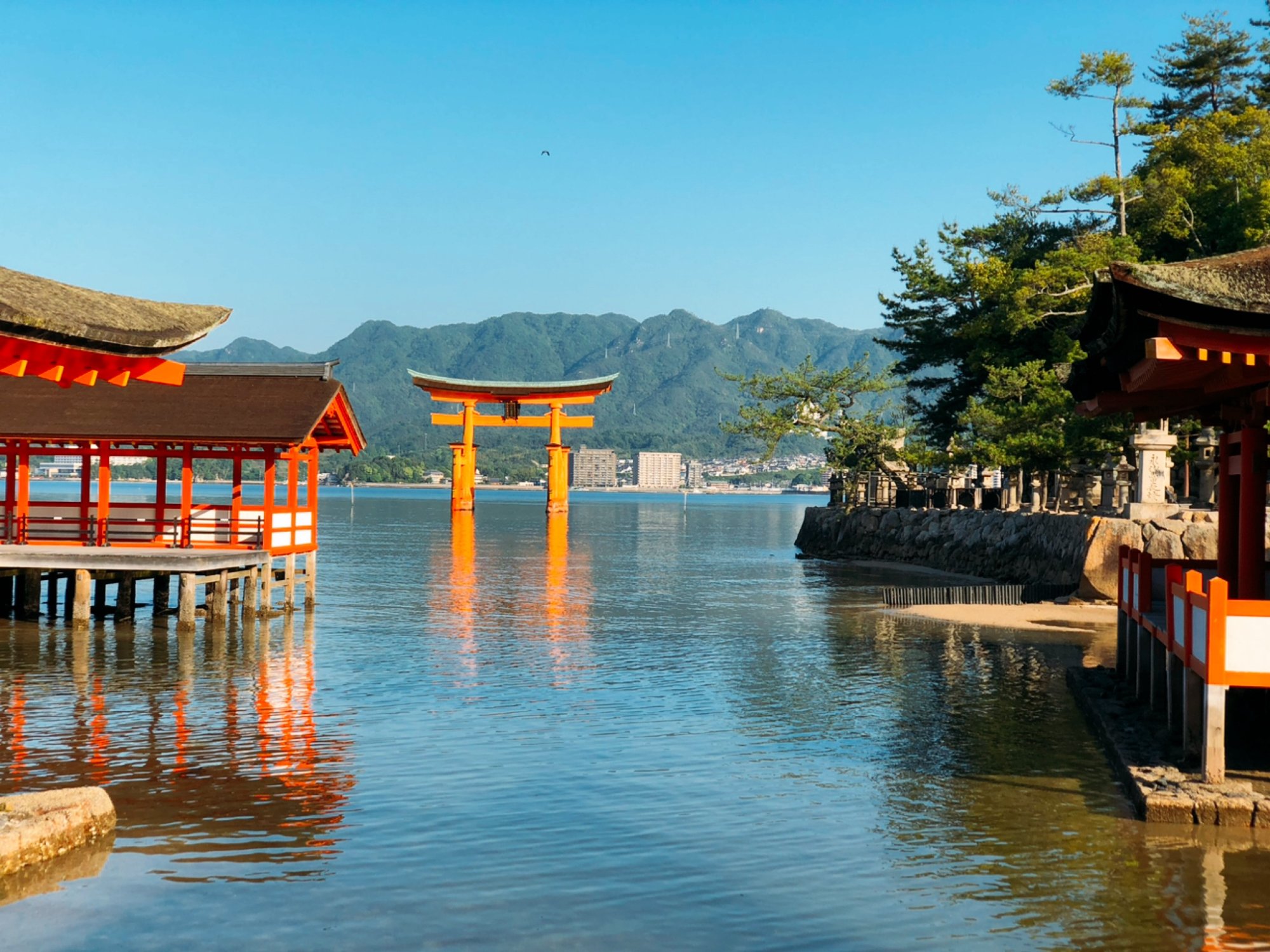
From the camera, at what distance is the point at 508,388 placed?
74500 millimetres

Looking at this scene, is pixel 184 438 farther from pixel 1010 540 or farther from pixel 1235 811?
pixel 1010 540

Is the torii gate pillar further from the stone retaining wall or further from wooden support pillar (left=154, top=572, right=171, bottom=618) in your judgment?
wooden support pillar (left=154, top=572, right=171, bottom=618)

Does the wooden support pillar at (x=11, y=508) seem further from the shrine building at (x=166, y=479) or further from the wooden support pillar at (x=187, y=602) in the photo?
the wooden support pillar at (x=187, y=602)

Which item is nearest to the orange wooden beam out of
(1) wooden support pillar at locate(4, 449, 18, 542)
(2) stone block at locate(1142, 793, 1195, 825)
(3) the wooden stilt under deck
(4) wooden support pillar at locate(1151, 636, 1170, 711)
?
(1) wooden support pillar at locate(4, 449, 18, 542)

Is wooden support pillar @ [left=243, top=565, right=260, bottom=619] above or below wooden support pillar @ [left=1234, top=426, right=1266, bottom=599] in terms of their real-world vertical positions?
below

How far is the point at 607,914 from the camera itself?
766cm

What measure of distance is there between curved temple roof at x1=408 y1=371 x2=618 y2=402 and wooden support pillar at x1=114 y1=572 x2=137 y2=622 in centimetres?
5244

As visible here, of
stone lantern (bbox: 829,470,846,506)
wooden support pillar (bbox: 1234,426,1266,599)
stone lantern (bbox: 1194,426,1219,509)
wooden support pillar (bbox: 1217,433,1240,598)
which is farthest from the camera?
stone lantern (bbox: 829,470,846,506)

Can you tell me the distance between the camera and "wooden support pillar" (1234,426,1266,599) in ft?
35.2

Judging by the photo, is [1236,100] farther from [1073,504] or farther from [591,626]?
[591,626]

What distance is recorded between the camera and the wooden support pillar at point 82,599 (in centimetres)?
1970

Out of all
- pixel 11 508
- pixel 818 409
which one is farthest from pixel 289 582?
pixel 818 409

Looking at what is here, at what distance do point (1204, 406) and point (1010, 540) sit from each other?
2191 cm

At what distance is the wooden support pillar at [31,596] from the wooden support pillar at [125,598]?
1497 mm
